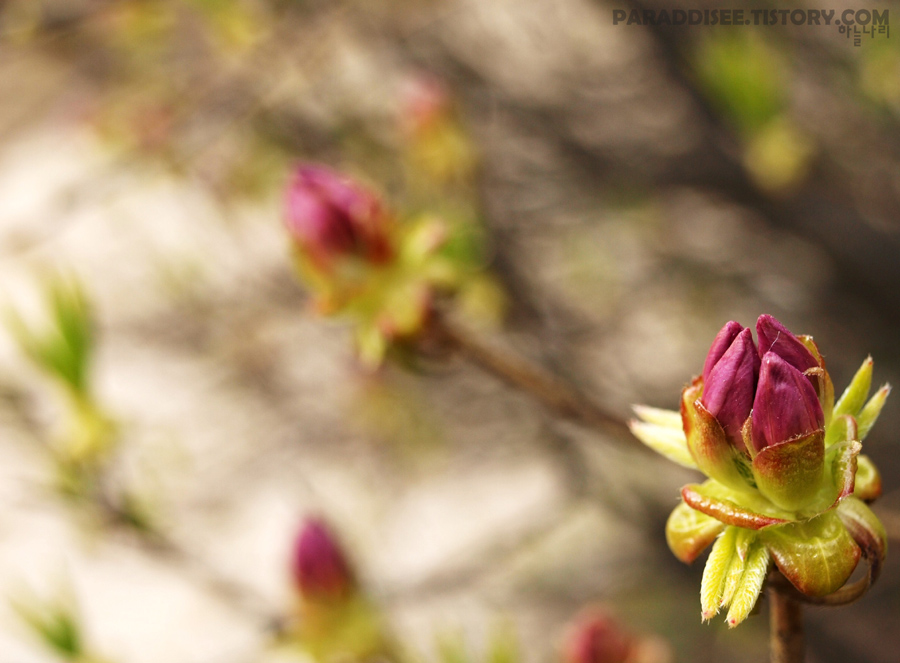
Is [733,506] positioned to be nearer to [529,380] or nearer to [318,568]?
[529,380]

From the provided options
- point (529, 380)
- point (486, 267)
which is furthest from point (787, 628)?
point (486, 267)

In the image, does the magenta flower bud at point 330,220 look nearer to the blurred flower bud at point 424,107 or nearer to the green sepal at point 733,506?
the green sepal at point 733,506

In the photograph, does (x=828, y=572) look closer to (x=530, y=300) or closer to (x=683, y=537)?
(x=683, y=537)

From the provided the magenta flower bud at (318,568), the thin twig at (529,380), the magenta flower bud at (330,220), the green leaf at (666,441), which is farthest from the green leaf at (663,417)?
the magenta flower bud at (318,568)

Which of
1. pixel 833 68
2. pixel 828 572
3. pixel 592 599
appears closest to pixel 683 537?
pixel 828 572

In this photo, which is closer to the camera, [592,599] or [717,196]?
[717,196]

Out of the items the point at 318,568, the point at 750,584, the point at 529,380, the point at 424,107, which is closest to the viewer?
the point at 750,584
